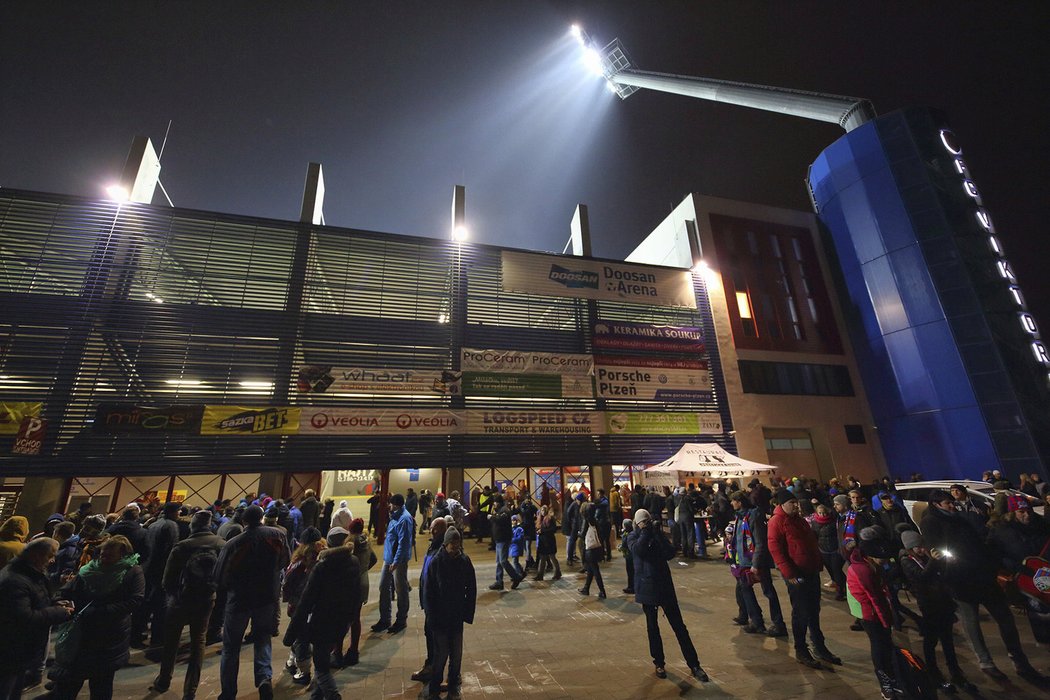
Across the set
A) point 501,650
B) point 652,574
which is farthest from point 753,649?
point 501,650

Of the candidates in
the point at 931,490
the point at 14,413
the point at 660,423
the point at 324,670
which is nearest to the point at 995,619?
the point at 931,490

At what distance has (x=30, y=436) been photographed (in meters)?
12.9

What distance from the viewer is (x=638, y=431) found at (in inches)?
727

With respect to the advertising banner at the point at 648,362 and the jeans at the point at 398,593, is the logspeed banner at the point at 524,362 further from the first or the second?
the jeans at the point at 398,593

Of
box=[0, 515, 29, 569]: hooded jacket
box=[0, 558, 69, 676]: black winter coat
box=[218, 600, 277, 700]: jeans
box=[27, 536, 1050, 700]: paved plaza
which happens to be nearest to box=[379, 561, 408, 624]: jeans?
box=[27, 536, 1050, 700]: paved plaza

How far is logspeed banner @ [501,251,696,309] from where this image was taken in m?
19.6

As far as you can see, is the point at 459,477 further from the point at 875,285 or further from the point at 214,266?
the point at 875,285

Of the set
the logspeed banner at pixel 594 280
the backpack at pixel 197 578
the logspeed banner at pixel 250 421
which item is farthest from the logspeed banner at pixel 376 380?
the backpack at pixel 197 578

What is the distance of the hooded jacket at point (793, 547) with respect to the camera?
5.71 metres

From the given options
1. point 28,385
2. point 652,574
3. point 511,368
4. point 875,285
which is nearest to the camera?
point 652,574

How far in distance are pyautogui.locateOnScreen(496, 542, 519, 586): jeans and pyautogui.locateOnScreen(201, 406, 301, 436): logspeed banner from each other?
9.12 meters

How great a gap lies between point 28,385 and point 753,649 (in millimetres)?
20616

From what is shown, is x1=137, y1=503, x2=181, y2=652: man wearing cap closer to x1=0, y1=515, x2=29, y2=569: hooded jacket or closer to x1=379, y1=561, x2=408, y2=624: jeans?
x1=0, y1=515, x2=29, y2=569: hooded jacket

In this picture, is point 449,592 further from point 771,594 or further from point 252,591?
point 771,594
